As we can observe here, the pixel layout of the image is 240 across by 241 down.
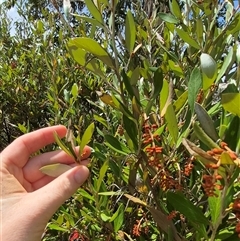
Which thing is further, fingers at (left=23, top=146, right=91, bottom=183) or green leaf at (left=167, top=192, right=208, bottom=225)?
fingers at (left=23, top=146, right=91, bottom=183)

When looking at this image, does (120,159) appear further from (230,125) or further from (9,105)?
(9,105)

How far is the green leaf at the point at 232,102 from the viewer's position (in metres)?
0.76

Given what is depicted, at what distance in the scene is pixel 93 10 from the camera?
3.50 feet

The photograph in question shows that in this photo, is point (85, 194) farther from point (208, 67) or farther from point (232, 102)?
point (232, 102)

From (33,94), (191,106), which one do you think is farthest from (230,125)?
(33,94)

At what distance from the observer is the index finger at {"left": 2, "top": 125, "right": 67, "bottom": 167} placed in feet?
4.85

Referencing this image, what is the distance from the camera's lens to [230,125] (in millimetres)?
862

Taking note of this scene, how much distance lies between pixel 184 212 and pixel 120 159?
0.33 metres

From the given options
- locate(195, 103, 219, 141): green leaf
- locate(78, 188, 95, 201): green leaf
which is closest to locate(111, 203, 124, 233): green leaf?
locate(78, 188, 95, 201): green leaf

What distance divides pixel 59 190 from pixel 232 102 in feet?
1.75

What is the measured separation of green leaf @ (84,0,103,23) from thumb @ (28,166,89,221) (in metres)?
0.35

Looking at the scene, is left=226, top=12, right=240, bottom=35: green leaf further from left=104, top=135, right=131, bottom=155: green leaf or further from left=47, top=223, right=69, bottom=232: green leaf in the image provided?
left=47, top=223, right=69, bottom=232: green leaf

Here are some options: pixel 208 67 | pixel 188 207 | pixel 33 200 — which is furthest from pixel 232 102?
pixel 33 200

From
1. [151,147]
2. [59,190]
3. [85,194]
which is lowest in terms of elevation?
[85,194]
